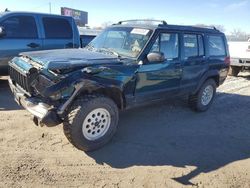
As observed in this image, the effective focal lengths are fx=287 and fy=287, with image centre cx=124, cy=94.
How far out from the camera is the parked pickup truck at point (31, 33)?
23.5 feet

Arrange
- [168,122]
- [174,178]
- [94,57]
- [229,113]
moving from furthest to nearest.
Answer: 1. [229,113]
2. [168,122]
3. [94,57]
4. [174,178]

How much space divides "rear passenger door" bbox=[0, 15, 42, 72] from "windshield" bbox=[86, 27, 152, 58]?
2538 mm

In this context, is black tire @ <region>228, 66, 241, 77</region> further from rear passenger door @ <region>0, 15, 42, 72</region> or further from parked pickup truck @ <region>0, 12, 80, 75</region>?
rear passenger door @ <region>0, 15, 42, 72</region>

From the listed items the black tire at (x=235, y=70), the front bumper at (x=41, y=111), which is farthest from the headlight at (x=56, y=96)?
the black tire at (x=235, y=70)

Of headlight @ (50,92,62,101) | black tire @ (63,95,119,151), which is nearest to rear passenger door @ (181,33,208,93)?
black tire @ (63,95,119,151)

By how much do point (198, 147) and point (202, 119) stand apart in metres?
1.59

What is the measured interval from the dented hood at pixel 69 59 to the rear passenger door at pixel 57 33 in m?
3.18

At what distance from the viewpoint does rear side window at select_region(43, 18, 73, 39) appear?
7.91 metres

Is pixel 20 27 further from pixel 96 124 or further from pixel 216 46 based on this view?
pixel 216 46

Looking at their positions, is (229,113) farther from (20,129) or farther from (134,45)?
(20,129)

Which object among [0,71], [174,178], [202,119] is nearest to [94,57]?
[174,178]

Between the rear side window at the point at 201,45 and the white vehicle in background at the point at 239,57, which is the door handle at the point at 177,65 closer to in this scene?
the rear side window at the point at 201,45

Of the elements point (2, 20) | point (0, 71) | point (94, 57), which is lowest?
point (0, 71)

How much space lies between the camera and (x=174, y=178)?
386cm
